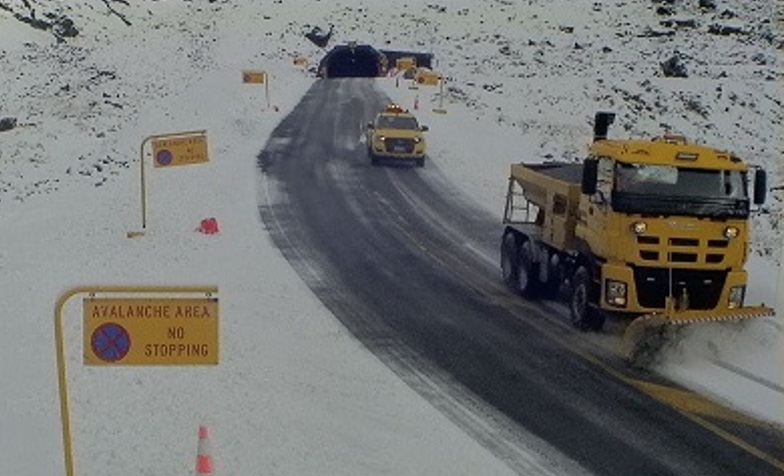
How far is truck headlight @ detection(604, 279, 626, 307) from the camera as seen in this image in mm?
13938

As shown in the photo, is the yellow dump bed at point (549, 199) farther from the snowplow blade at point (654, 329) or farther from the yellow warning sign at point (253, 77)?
the yellow warning sign at point (253, 77)

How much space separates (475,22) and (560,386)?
75795 millimetres

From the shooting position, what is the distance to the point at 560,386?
12.3 metres

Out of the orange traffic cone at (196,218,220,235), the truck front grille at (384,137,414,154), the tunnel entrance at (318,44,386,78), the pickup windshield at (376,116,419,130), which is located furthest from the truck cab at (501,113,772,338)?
the tunnel entrance at (318,44,386,78)

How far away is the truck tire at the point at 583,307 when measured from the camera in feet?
48.0

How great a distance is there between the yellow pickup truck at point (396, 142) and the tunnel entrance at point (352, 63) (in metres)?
30.1

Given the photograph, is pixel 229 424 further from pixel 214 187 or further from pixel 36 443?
pixel 214 187

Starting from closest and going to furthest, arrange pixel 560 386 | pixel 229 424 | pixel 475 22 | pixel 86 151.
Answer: pixel 229 424 → pixel 560 386 → pixel 86 151 → pixel 475 22

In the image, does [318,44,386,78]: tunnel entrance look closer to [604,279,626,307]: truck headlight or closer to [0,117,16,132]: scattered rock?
[0,117,16,132]: scattered rock

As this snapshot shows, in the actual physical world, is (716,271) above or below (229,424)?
above

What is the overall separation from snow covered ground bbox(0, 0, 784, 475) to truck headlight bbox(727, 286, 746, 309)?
15.6 inches

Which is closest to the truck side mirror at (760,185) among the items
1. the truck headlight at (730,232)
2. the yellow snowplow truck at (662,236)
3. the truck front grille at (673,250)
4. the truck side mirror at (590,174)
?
the yellow snowplow truck at (662,236)

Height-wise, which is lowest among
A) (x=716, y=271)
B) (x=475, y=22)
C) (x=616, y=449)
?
(x=616, y=449)

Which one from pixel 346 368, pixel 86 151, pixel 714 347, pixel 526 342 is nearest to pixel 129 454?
pixel 346 368
